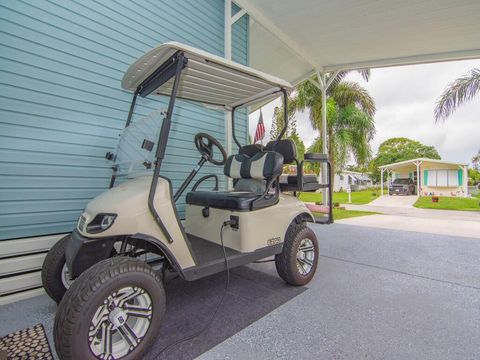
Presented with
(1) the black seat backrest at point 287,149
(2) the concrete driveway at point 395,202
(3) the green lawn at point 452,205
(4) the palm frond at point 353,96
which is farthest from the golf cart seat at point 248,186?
(2) the concrete driveway at point 395,202

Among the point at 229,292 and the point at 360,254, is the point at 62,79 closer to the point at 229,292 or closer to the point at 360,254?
the point at 229,292

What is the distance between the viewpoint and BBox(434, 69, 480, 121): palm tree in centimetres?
703

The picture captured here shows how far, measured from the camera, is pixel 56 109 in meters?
2.51

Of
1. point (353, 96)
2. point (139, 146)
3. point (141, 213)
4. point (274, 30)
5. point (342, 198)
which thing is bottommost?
point (342, 198)

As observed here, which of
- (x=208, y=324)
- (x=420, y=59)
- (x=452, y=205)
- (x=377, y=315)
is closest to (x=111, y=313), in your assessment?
(x=208, y=324)

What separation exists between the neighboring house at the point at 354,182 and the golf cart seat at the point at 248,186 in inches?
1024

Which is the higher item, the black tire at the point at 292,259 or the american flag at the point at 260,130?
the american flag at the point at 260,130

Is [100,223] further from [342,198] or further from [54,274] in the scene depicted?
[342,198]

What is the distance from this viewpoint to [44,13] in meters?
2.42

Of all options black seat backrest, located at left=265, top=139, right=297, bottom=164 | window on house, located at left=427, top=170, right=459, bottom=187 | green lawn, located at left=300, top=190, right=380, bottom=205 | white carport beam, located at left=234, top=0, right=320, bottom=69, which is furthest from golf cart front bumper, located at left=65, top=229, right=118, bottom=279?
window on house, located at left=427, top=170, right=459, bottom=187

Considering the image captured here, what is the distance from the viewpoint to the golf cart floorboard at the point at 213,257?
184 centimetres

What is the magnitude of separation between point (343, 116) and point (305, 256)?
8.90 m

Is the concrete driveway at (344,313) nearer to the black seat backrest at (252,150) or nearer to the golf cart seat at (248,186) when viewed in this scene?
the golf cart seat at (248,186)

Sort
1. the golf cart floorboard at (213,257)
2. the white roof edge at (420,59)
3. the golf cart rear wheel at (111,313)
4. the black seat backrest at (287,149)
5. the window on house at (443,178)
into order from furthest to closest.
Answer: the window on house at (443,178), the white roof edge at (420,59), the black seat backrest at (287,149), the golf cart floorboard at (213,257), the golf cart rear wheel at (111,313)
